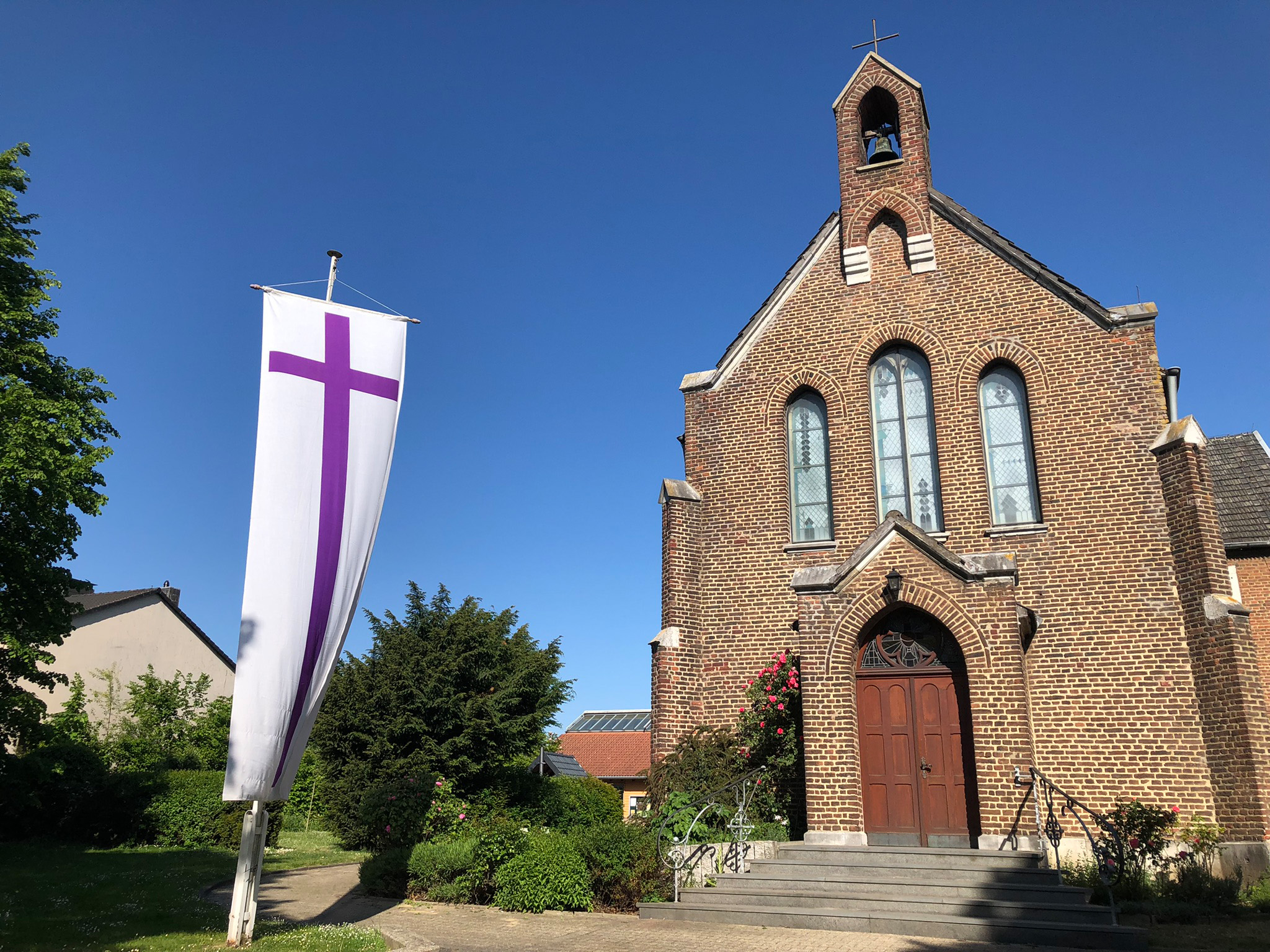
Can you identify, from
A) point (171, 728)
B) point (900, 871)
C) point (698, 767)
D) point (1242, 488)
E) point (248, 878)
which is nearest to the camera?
point (248, 878)

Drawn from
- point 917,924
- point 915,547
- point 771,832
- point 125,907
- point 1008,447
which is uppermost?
point 1008,447

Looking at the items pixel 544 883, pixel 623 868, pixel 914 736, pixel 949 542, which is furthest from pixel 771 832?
pixel 949 542

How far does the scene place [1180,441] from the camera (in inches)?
523

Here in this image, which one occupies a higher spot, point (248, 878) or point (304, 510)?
point (304, 510)

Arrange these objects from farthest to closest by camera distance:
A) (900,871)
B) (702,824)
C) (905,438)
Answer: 1. (905,438)
2. (702,824)
3. (900,871)

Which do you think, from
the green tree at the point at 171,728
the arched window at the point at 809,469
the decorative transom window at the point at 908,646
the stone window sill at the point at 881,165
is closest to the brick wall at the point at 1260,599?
the decorative transom window at the point at 908,646

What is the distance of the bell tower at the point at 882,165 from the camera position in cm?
1644

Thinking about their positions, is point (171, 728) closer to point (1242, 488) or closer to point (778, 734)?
point (778, 734)

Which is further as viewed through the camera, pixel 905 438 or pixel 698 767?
pixel 905 438

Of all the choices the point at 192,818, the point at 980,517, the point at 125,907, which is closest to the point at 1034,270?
the point at 980,517

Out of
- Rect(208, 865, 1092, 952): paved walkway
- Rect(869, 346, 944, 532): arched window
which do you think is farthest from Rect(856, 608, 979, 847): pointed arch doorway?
Rect(208, 865, 1092, 952): paved walkway

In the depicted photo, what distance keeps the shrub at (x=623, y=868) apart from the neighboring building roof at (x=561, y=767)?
15573mm

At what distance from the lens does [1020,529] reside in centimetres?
A: 1422

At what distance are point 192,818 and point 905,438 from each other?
1749 centimetres
